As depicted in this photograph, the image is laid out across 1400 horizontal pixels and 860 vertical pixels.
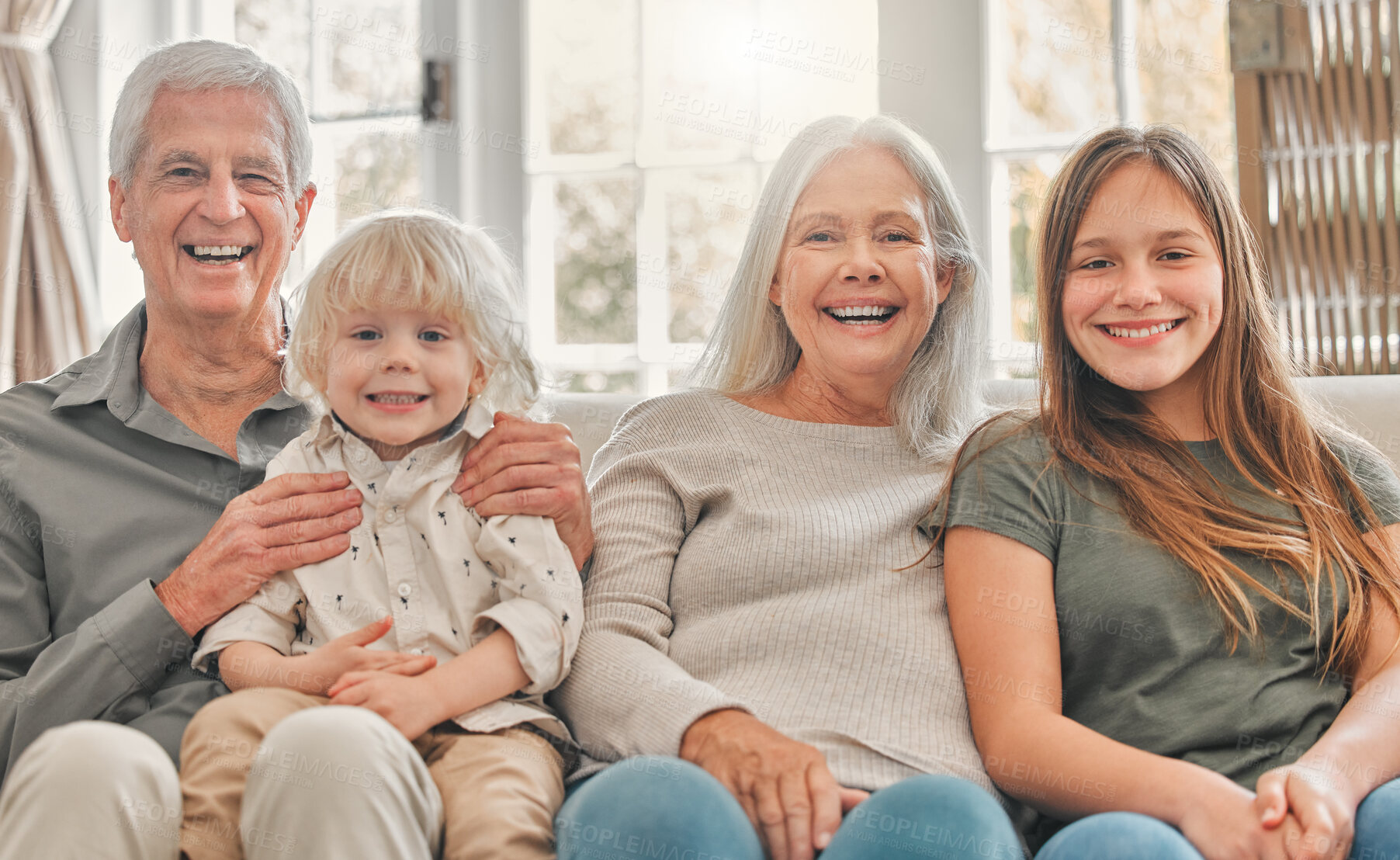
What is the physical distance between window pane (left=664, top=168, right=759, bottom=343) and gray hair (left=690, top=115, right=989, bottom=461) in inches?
73.8

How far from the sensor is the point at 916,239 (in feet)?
5.21

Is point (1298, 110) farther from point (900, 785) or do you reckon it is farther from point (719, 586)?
point (900, 785)

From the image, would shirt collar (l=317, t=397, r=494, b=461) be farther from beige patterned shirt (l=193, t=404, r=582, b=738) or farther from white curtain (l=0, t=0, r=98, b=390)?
white curtain (l=0, t=0, r=98, b=390)

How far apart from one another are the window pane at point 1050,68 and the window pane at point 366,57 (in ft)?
6.22

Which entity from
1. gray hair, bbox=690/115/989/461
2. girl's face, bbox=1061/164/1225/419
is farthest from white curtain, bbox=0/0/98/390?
girl's face, bbox=1061/164/1225/419

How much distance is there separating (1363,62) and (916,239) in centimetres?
162

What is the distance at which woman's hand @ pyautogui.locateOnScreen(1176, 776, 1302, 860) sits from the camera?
100cm

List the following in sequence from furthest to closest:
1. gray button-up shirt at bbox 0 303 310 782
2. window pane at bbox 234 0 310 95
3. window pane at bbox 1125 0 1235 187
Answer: window pane at bbox 234 0 310 95 → window pane at bbox 1125 0 1235 187 → gray button-up shirt at bbox 0 303 310 782

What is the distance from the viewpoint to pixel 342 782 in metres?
0.95

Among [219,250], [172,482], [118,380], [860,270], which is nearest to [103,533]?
[172,482]

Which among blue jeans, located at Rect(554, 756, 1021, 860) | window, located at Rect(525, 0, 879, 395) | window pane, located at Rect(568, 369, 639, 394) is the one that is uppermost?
window, located at Rect(525, 0, 879, 395)

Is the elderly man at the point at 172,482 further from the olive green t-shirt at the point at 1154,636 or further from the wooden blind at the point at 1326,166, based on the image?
the wooden blind at the point at 1326,166

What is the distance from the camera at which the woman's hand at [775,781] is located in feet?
3.51

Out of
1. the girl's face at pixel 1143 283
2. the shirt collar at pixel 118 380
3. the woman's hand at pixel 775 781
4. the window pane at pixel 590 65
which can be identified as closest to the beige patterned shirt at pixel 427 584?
the woman's hand at pixel 775 781
